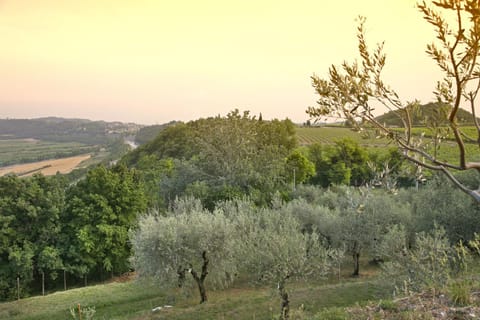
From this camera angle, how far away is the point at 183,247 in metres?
17.3

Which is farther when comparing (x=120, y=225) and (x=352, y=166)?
(x=352, y=166)

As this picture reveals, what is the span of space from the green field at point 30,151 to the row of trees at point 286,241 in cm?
10996

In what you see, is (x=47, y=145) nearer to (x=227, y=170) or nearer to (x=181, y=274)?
(x=227, y=170)

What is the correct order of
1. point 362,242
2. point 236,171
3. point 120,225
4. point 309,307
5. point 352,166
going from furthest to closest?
1. point 352,166
2. point 236,171
3. point 120,225
4. point 362,242
5. point 309,307

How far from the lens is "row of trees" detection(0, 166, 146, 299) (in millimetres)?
26703

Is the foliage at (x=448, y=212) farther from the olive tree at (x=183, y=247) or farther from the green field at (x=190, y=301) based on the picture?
the olive tree at (x=183, y=247)

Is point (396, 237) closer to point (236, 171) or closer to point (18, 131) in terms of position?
point (236, 171)

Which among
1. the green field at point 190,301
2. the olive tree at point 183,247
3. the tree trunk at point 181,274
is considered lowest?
the green field at point 190,301

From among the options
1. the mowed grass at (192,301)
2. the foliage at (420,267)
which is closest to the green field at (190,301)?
the mowed grass at (192,301)

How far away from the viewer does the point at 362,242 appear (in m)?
21.9

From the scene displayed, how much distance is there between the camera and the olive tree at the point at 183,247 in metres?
17.1

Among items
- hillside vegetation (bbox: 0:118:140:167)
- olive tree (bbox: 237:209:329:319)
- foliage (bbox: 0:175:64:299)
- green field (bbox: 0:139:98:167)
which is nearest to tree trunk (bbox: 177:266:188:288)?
olive tree (bbox: 237:209:329:319)

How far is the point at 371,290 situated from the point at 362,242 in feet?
20.1

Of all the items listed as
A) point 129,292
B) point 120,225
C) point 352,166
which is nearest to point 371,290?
point 129,292
